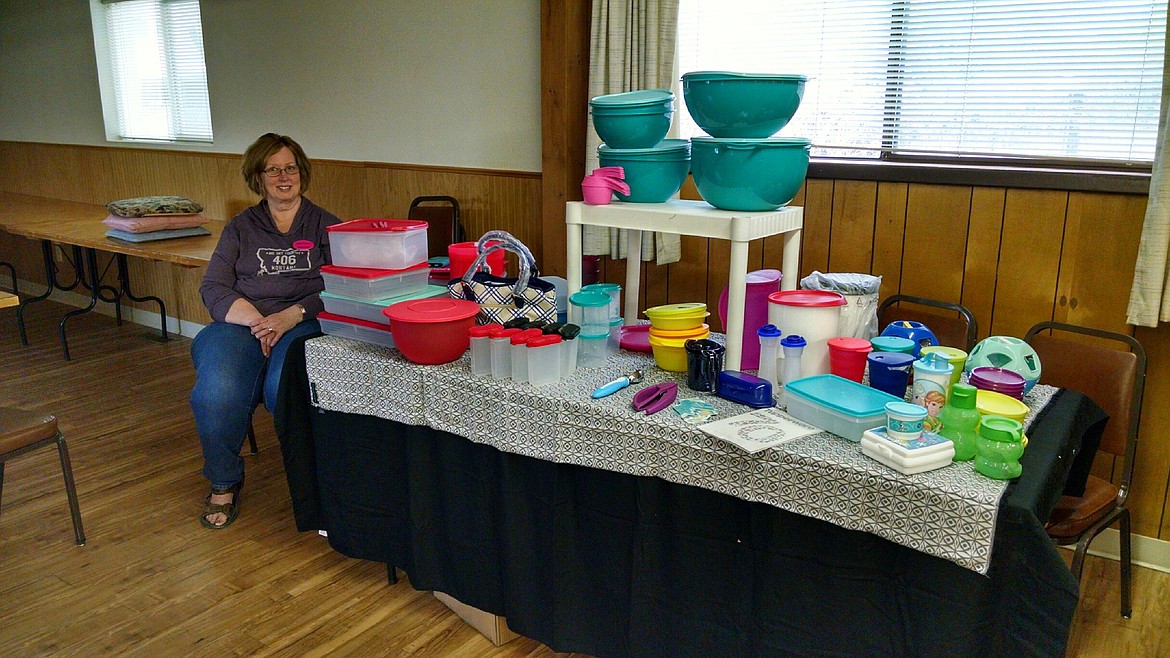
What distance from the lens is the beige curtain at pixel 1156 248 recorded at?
84.5 inches

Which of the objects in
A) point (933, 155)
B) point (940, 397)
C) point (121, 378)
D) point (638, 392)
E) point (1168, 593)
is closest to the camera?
point (940, 397)

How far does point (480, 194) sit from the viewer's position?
359 centimetres

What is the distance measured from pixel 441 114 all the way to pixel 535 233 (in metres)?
0.71

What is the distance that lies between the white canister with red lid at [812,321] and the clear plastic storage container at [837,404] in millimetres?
77

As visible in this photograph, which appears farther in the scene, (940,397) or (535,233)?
(535,233)

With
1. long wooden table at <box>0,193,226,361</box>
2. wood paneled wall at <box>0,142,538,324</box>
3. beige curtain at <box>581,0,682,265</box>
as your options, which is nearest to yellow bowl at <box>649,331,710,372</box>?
beige curtain at <box>581,0,682,265</box>

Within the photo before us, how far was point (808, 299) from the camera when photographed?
1744 millimetres

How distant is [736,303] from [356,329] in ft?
3.29

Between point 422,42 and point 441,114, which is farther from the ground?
point 422,42

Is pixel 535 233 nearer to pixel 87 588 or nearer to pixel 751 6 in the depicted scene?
pixel 751 6

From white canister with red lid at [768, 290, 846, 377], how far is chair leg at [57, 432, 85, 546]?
214cm

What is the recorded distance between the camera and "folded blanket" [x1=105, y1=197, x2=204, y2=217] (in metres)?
4.00

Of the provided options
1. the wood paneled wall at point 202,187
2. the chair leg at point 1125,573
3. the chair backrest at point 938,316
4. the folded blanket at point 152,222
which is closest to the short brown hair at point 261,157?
the wood paneled wall at point 202,187

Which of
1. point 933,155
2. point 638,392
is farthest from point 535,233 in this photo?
point 638,392
